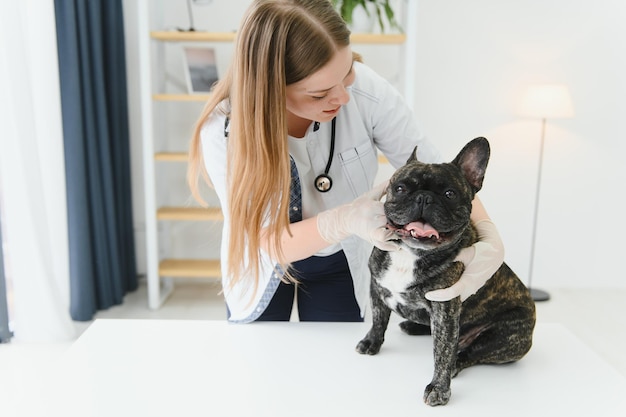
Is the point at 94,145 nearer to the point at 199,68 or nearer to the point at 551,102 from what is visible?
the point at 199,68

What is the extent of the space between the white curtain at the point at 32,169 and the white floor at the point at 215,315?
20 cm

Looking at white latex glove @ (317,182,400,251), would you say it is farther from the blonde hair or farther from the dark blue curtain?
the dark blue curtain

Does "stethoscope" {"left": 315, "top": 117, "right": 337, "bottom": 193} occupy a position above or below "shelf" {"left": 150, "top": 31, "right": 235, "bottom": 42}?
below

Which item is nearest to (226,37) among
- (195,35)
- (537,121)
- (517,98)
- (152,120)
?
(195,35)

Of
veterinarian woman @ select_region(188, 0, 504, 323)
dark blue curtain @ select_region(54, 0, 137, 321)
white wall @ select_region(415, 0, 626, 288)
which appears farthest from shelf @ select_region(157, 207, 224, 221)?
veterinarian woman @ select_region(188, 0, 504, 323)

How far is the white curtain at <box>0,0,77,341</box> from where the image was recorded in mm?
2439

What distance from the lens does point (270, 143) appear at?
3.96 feet

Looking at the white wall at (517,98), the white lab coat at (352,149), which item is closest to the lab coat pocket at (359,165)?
the white lab coat at (352,149)

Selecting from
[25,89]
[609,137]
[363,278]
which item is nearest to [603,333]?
[609,137]

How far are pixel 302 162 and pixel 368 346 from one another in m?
0.53

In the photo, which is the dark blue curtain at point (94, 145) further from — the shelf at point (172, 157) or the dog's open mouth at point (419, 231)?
the dog's open mouth at point (419, 231)

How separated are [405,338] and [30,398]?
80 centimetres

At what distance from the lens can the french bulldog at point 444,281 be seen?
100 centimetres

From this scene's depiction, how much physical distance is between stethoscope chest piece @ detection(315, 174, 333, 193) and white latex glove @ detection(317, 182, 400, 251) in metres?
0.16
